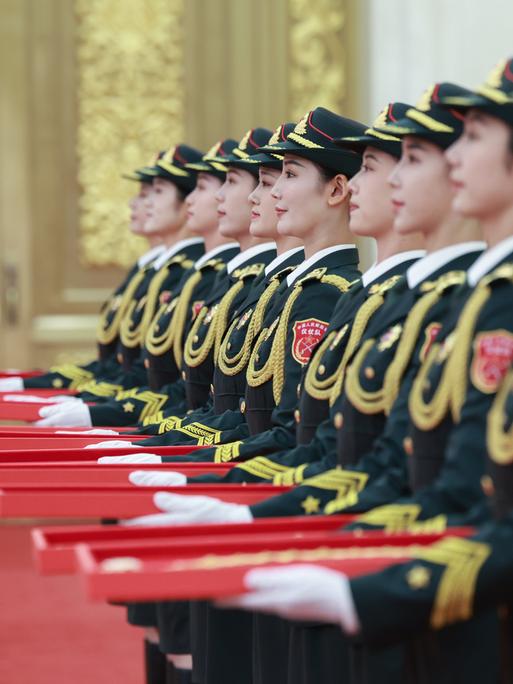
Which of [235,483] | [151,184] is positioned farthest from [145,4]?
[235,483]

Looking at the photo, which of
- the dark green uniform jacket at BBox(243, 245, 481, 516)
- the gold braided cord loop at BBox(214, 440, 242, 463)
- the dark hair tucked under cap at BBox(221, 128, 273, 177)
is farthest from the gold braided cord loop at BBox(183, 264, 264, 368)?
the dark green uniform jacket at BBox(243, 245, 481, 516)

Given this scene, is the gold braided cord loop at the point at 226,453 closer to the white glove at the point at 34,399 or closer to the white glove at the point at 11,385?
the white glove at the point at 34,399

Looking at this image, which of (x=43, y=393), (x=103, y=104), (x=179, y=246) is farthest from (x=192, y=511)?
(x=103, y=104)

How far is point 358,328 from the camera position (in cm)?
263

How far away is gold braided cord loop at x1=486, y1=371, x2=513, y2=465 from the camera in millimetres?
1857

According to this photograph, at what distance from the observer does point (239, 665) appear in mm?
3197

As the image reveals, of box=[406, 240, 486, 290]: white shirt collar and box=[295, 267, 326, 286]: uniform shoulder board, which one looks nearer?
box=[406, 240, 486, 290]: white shirt collar

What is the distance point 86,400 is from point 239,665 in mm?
1603

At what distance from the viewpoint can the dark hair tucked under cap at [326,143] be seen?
3203 mm

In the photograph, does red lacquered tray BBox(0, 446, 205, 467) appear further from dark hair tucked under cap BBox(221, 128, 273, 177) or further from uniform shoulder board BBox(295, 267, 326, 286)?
dark hair tucked under cap BBox(221, 128, 273, 177)

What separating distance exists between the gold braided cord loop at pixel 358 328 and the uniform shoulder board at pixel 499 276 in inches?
22.3

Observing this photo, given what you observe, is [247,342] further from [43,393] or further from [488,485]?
[488,485]

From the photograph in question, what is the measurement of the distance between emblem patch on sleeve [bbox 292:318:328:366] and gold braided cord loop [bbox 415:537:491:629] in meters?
1.26

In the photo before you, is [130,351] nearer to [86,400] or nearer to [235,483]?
[86,400]
